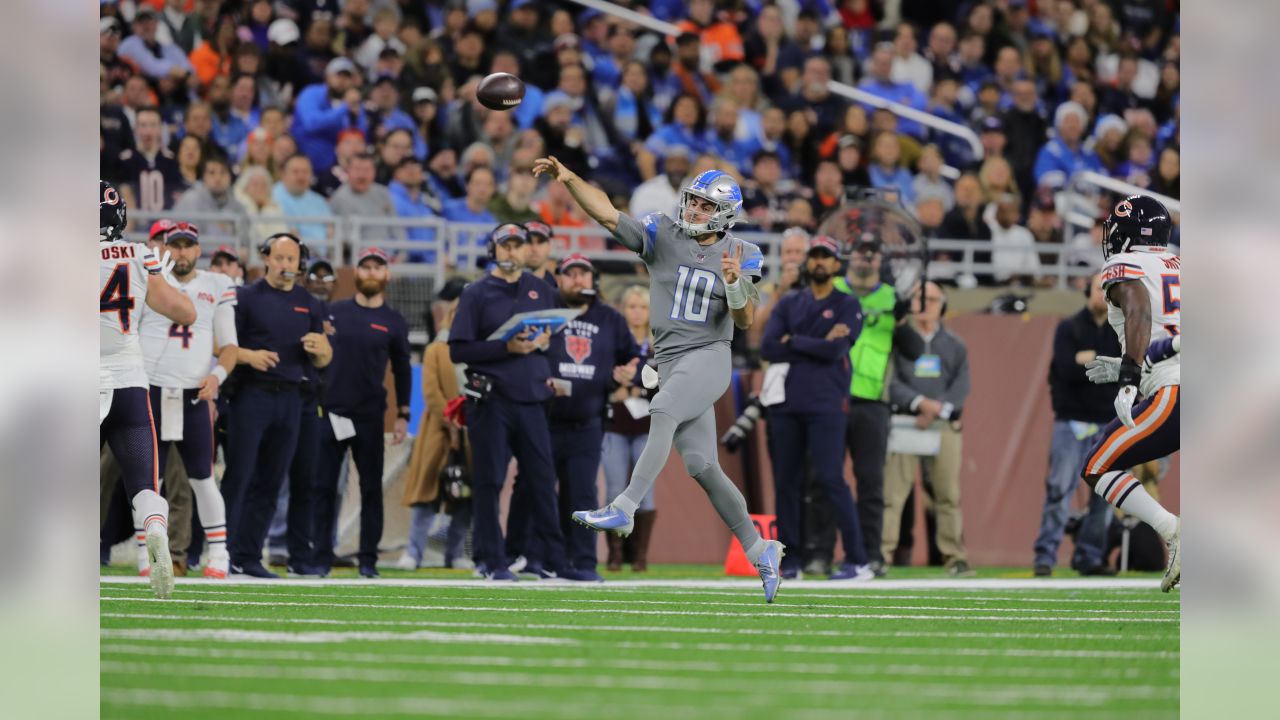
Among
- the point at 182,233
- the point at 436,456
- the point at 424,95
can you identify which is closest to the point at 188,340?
the point at 182,233

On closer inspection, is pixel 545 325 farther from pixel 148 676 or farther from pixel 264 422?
pixel 148 676

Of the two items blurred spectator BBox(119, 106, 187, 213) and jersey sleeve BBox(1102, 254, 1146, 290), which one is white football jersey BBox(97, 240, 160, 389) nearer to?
jersey sleeve BBox(1102, 254, 1146, 290)

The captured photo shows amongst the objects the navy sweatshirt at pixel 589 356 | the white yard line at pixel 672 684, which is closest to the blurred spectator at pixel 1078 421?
the navy sweatshirt at pixel 589 356

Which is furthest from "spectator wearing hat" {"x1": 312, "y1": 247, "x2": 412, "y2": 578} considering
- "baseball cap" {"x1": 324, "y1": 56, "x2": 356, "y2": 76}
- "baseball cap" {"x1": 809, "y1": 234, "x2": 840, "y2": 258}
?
"baseball cap" {"x1": 324, "y1": 56, "x2": 356, "y2": 76}

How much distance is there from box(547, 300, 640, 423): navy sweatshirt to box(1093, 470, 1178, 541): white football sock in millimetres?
3844

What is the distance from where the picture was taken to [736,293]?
904 cm

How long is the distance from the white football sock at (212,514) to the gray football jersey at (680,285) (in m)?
3.14

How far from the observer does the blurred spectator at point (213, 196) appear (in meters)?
14.6

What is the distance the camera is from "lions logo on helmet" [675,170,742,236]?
370 inches

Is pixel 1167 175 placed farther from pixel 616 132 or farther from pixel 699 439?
pixel 699 439

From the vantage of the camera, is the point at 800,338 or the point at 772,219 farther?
the point at 772,219
